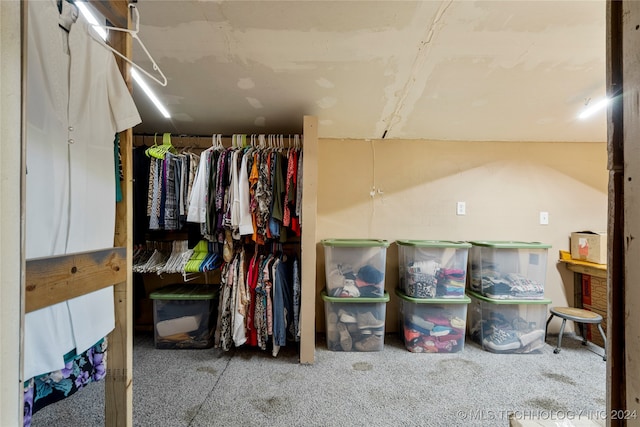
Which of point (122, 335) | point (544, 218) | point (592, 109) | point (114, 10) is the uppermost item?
point (592, 109)

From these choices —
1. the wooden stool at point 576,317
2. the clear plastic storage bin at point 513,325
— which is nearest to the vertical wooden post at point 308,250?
the clear plastic storage bin at point 513,325

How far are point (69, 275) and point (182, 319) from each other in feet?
5.54

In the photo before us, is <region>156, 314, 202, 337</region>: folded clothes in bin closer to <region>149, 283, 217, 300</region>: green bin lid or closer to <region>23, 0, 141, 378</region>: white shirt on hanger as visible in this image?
<region>149, 283, 217, 300</region>: green bin lid

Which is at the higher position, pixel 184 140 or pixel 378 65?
pixel 378 65

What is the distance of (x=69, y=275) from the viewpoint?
→ 74 cm

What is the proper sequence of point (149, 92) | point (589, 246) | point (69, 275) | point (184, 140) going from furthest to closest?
point (184, 140)
point (589, 246)
point (149, 92)
point (69, 275)

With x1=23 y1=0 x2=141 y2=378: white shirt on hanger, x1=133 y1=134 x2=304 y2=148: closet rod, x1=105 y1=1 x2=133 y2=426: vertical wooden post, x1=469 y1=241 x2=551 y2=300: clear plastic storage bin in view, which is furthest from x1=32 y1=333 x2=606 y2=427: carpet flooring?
x1=133 y1=134 x2=304 y2=148: closet rod

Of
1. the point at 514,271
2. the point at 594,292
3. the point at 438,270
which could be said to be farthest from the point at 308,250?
the point at 594,292

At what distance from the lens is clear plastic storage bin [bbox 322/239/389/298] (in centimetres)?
218

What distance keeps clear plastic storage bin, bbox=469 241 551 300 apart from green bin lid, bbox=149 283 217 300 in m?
2.35

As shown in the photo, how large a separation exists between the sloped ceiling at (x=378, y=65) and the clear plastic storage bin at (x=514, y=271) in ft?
3.49

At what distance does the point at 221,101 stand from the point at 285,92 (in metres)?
0.51

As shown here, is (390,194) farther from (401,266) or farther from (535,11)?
(535,11)

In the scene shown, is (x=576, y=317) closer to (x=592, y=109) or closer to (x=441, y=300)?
(x=441, y=300)
